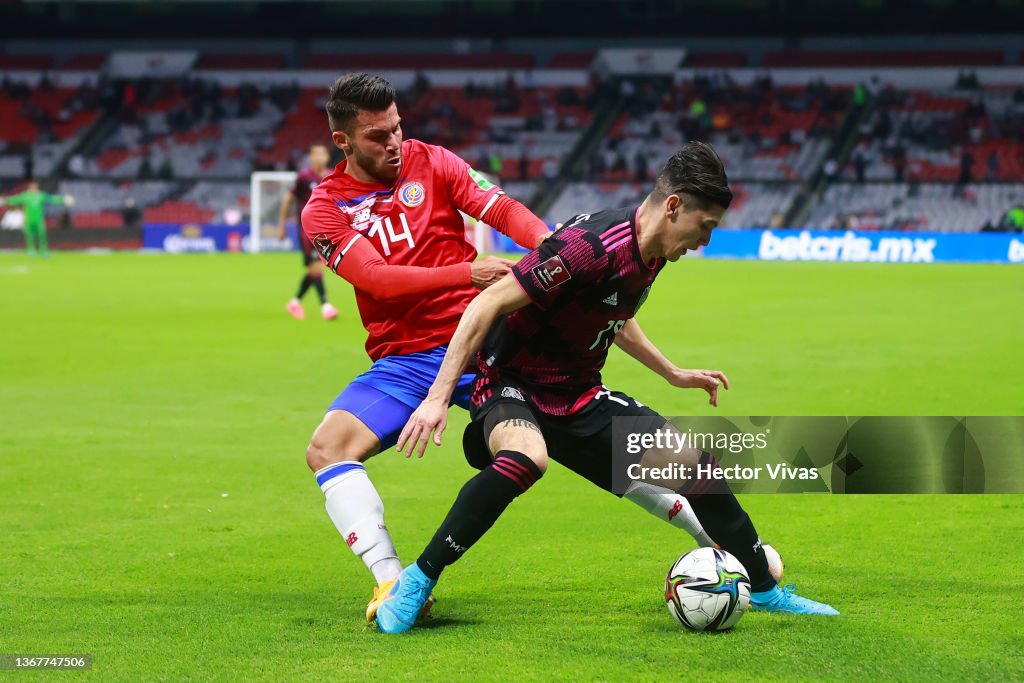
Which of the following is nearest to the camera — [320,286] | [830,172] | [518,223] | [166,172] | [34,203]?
[518,223]

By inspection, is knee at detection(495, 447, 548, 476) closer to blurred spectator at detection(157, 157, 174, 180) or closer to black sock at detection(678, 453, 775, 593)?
black sock at detection(678, 453, 775, 593)

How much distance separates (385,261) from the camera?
5242 millimetres

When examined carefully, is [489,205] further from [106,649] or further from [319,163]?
[319,163]

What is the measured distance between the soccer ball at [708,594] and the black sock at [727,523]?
90 mm

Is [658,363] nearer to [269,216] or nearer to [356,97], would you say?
[356,97]

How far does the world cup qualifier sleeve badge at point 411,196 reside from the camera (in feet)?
17.6

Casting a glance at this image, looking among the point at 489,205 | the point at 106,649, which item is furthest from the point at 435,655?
the point at 489,205

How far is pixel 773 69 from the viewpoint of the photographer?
154 feet

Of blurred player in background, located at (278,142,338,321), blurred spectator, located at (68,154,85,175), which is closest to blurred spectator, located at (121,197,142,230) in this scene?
blurred spectator, located at (68,154,85,175)

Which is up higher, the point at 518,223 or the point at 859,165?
the point at 518,223

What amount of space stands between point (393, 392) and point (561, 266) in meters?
1.05

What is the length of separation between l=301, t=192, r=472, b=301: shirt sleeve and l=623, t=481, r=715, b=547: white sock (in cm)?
112

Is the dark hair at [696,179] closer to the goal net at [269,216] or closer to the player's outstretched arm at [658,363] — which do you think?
the player's outstretched arm at [658,363]

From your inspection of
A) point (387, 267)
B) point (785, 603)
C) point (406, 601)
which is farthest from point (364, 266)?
point (785, 603)
